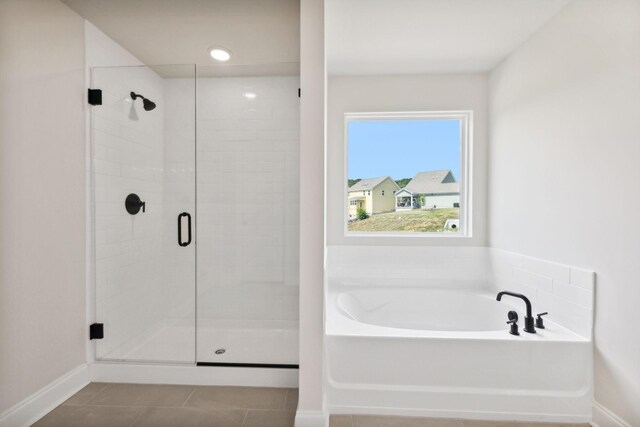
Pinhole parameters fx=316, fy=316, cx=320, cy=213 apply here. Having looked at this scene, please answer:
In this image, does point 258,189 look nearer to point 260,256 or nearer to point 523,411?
point 260,256

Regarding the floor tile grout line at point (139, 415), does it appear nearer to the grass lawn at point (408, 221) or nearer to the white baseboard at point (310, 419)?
the white baseboard at point (310, 419)

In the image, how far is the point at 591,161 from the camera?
1.72 metres

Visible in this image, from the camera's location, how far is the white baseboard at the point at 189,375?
6.56 feet

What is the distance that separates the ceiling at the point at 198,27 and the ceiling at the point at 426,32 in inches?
12.4

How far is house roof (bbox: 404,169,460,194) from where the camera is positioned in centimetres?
292

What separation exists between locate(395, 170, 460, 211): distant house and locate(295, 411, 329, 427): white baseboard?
189cm

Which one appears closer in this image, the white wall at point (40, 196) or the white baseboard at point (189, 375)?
the white wall at point (40, 196)

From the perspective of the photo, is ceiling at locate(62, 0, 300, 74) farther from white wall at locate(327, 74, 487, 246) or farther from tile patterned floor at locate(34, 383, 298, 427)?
tile patterned floor at locate(34, 383, 298, 427)

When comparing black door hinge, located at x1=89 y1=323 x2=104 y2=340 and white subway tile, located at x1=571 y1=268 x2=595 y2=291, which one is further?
black door hinge, located at x1=89 y1=323 x2=104 y2=340

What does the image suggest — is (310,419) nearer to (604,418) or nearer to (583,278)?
(604,418)

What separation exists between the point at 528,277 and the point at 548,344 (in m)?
0.65

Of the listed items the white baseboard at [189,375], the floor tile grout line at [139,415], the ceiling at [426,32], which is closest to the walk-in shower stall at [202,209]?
the white baseboard at [189,375]

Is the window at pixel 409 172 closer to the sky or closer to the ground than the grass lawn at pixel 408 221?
closer to the sky

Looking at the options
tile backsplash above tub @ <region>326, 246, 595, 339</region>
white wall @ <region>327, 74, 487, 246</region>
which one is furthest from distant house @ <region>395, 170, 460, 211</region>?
tile backsplash above tub @ <region>326, 246, 595, 339</region>
